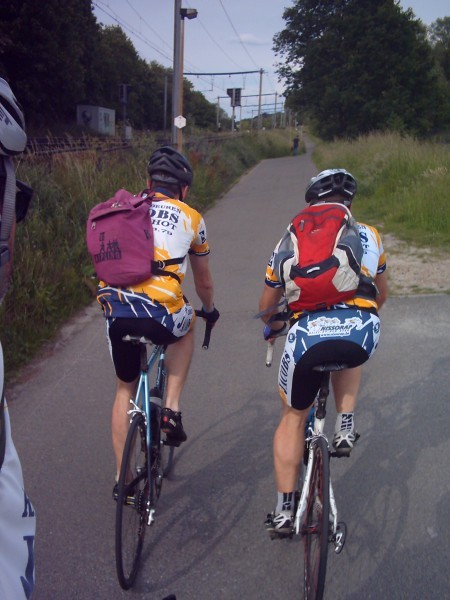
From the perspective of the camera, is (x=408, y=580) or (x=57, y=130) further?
(x=57, y=130)

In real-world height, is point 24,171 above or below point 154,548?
above

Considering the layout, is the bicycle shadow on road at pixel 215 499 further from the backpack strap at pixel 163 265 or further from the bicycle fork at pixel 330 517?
the backpack strap at pixel 163 265

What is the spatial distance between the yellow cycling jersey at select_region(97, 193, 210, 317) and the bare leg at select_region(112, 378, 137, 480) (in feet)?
1.54

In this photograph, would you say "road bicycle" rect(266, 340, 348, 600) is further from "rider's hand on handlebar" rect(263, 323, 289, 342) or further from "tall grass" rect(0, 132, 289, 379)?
"tall grass" rect(0, 132, 289, 379)

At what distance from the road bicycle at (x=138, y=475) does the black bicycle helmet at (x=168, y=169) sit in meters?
0.91

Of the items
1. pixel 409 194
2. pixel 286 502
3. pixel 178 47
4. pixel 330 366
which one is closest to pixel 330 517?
pixel 286 502

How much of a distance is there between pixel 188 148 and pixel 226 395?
17.4 m

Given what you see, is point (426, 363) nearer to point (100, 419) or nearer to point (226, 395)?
point (226, 395)

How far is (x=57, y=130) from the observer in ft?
123

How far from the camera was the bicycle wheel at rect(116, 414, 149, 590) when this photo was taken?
117 inches

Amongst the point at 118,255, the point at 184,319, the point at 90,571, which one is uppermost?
the point at 118,255

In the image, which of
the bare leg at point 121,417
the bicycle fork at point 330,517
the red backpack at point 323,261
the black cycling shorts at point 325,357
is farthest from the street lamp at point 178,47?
the bicycle fork at point 330,517

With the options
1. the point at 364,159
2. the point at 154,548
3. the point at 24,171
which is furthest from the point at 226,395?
the point at 364,159

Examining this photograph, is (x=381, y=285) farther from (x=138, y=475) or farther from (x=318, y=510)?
(x=138, y=475)
